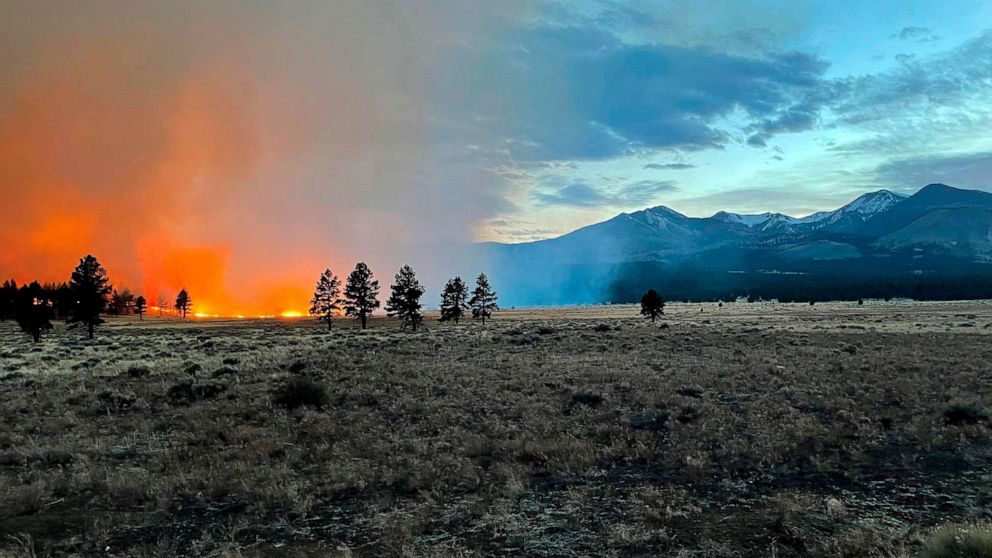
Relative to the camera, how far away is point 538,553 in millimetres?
7336

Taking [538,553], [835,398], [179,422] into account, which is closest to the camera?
[538,553]

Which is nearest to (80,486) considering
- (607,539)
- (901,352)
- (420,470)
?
(420,470)

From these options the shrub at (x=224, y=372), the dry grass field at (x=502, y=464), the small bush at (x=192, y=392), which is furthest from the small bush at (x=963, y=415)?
the shrub at (x=224, y=372)

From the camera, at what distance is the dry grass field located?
787cm

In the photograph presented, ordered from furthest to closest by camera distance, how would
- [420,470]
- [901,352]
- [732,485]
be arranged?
[901,352], [420,470], [732,485]

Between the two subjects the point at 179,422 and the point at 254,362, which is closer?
the point at 179,422

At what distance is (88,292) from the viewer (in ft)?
188

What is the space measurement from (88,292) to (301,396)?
181 feet

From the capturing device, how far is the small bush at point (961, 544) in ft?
18.6

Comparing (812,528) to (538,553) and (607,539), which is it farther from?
(538,553)

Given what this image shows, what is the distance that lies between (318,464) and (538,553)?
6.30m

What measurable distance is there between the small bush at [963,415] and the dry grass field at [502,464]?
5cm

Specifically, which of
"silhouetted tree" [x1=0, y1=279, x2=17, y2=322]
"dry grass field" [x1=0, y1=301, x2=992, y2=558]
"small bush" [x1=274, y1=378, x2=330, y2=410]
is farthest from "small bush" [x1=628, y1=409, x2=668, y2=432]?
"silhouetted tree" [x1=0, y1=279, x2=17, y2=322]

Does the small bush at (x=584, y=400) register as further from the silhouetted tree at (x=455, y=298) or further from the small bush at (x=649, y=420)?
the silhouetted tree at (x=455, y=298)
